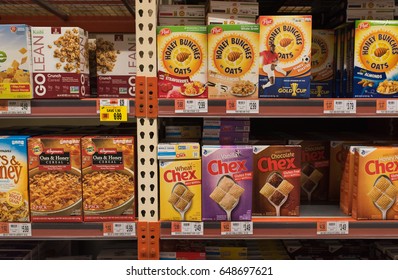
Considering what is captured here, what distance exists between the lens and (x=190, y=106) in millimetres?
1569

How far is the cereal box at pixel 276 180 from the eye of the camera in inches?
65.4

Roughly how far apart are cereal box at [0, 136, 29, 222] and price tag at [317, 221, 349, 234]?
1.25 meters

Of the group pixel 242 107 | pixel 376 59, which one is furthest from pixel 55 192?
pixel 376 59

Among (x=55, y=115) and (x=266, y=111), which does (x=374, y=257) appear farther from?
(x=55, y=115)

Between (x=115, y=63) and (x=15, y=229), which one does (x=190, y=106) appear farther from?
(x=15, y=229)

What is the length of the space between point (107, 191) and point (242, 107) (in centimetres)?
67

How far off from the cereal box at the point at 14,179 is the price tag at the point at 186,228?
2.08ft

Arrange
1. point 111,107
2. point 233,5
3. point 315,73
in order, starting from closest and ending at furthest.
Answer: point 111,107
point 233,5
point 315,73

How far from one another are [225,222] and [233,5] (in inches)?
37.4

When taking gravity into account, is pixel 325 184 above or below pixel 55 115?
below

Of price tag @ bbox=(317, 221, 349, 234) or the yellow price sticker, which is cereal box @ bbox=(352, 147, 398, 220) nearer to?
price tag @ bbox=(317, 221, 349, 234)

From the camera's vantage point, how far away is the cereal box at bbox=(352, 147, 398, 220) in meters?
1.62

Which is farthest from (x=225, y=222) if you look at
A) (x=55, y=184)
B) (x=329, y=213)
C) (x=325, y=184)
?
(x=55, y=184)

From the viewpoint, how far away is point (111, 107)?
1556 mm
